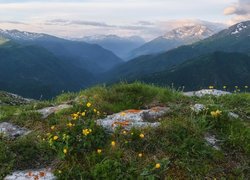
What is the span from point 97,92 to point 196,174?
4946 millimetres

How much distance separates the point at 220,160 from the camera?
8438 millimetres

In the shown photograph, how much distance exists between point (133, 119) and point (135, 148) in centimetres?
148

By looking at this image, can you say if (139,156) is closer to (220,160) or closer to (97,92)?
(220,160)

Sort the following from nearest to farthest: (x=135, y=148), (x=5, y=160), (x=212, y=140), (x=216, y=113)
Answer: (x=5, y=160), (x=135, y=148), (x=212, y=140), (x=216, y=113)

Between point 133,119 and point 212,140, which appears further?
point 133,119

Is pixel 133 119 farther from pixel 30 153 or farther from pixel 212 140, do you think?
pixel 30 153

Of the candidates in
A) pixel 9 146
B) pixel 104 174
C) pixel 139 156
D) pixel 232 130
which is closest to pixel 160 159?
pixel 139 156

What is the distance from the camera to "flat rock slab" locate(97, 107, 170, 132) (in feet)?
31.4

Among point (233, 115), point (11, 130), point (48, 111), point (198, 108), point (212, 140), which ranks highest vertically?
point (198, 108)

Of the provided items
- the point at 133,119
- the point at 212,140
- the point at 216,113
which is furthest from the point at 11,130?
the point at 216,113

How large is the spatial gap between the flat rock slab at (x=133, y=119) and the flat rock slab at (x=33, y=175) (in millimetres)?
2011

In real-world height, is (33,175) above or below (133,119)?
below

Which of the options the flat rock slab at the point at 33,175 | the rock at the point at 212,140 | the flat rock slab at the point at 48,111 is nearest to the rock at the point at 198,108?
the rock at the point at 212,140

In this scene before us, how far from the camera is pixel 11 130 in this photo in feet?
33.1
